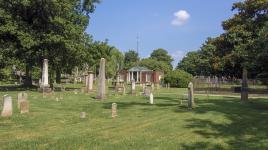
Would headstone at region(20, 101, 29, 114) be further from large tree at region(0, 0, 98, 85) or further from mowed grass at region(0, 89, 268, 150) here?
large tree at region(0, 0, 98, 85)

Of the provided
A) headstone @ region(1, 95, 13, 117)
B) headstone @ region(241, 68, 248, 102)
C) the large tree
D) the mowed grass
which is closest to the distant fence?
headstone @ region(241, 68, 248, 102)

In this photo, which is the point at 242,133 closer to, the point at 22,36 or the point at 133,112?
the point at 133,112

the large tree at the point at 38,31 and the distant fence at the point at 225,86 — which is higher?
the large tree at the point at 38,31

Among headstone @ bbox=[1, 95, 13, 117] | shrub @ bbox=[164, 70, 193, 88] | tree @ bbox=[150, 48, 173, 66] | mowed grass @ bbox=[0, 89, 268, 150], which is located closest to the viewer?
mowed grass @ bbox=[0, 89, 268, 150]

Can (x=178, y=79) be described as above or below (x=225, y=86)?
above

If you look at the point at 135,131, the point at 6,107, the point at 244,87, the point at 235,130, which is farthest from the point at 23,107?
the point at 244,87

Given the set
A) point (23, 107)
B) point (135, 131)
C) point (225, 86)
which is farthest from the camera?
point (225, 86)

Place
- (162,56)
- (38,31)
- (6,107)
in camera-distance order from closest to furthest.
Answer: (6,107)
(38,31)
(162,56)

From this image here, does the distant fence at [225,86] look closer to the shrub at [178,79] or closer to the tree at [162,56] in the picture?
the shrub at [178,79]

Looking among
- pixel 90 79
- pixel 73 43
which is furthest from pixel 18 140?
pixel 73 43

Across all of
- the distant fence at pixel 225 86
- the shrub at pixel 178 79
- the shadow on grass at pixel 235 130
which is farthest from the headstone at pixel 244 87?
the shrub at pixel 178 79

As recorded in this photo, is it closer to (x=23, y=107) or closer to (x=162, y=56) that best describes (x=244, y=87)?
(x=23, y=107)

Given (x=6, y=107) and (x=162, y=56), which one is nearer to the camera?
(x=6, y=107)

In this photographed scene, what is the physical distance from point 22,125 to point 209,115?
767cm
